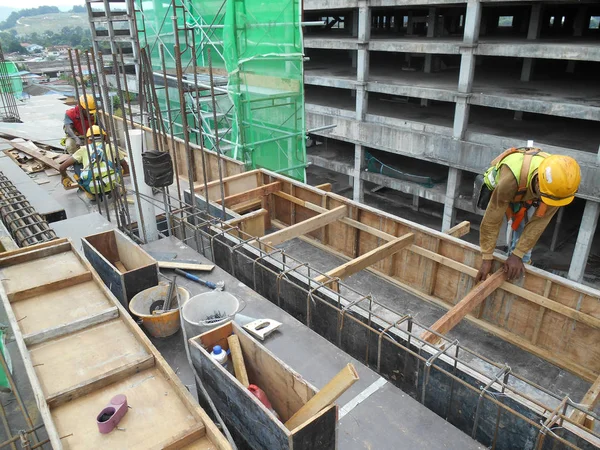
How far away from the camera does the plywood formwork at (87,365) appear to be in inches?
132

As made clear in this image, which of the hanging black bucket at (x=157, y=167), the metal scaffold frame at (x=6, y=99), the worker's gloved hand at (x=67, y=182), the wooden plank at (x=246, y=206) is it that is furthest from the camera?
the metal scaffold frame at (x=6, y=99)

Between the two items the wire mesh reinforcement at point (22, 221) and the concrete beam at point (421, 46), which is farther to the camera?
the concrete beam at point (421, 46)

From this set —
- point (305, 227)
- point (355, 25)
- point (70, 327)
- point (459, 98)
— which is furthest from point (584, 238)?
point (355, 25)

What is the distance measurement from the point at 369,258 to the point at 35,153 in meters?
11.4

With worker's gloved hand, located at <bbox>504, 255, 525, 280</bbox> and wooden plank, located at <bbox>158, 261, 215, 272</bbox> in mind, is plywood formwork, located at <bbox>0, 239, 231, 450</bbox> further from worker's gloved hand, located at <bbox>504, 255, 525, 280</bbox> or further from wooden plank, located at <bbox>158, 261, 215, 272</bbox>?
worker's gloved hand, located at <bbox>504, 255, 525, 280</bbox>

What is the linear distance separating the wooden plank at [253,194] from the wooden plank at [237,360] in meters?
5.94

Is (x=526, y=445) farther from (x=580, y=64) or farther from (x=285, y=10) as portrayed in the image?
(x=580, y=64)

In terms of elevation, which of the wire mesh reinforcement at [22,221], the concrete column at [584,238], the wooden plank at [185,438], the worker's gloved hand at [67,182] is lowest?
the concrete column at [584,238]

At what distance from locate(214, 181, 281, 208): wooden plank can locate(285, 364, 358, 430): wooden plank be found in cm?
695

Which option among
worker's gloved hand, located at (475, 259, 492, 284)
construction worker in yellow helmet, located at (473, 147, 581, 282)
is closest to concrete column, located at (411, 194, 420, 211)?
construction worker in yellow helmet, located at (473, 147, 581, 282)

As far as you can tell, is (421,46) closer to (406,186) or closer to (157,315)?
(406,186)

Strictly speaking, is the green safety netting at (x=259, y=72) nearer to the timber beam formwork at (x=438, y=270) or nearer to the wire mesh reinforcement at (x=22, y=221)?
the timber beam formwork at (x=438, y=270)

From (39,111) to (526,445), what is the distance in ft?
79.7

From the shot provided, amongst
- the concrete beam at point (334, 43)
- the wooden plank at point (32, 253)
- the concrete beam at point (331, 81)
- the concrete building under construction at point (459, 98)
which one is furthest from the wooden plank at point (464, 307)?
the concrete beam at point (334, 43)
